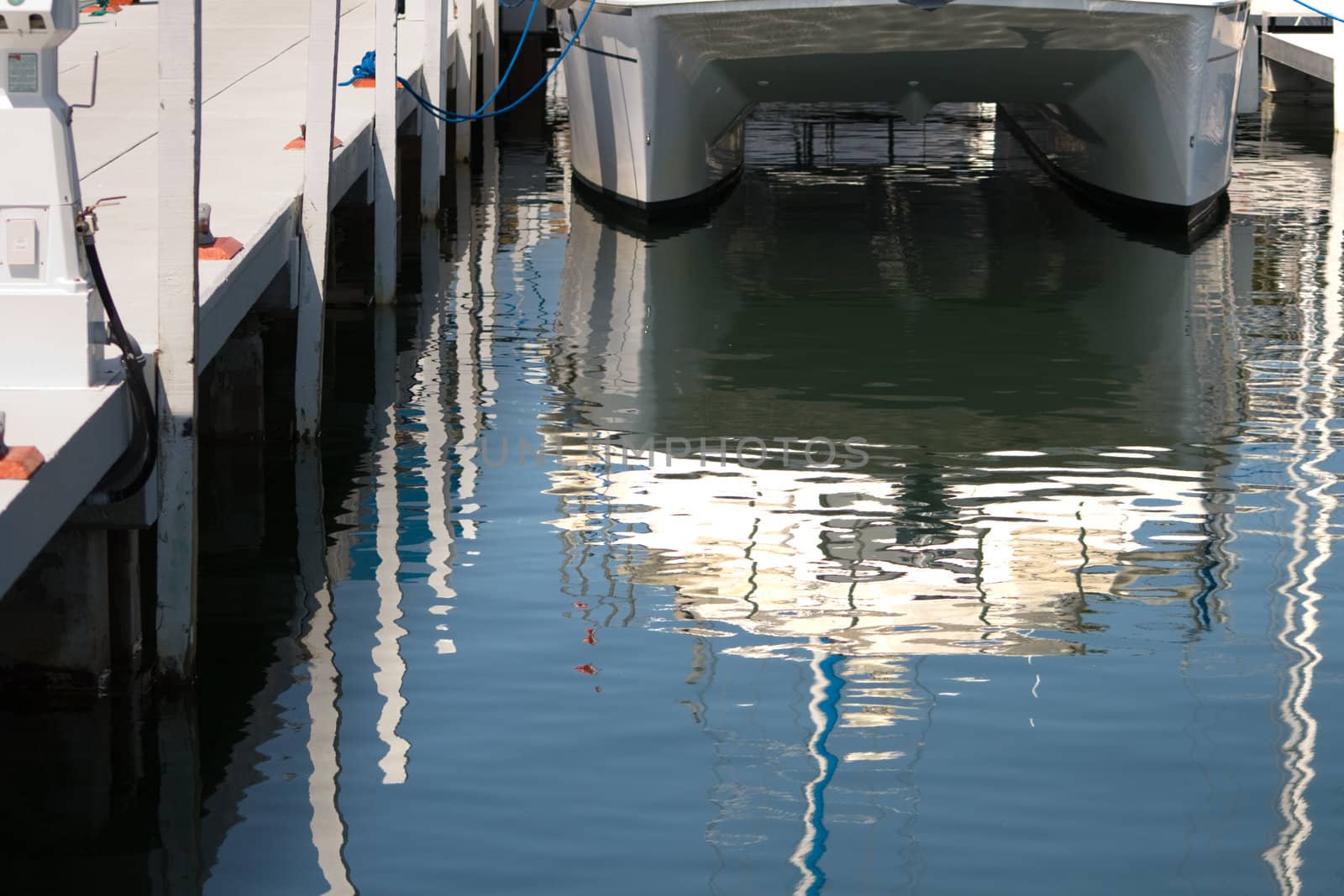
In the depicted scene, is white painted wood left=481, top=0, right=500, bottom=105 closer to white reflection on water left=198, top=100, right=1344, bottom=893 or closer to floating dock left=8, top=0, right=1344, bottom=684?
floating dock left=8, top=0, right=1344, bottom=684

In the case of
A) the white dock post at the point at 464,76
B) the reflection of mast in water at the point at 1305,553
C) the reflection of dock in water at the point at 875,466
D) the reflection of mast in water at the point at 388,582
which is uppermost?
the white dock post at the point at 464,76

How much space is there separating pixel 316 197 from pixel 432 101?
6492 millimetres

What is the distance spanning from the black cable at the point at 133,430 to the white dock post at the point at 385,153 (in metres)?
6.04

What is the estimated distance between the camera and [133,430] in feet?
18.3

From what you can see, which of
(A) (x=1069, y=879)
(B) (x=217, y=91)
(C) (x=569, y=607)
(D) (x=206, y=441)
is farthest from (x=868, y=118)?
(A) (x=1069, y=879)

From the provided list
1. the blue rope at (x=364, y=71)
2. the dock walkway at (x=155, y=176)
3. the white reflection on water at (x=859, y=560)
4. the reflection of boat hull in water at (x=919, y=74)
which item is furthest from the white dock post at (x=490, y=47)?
the white reflection on water at (x=859, y=560)

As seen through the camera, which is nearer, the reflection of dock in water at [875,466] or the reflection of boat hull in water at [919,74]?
the reflection of dock in water at [875,466]

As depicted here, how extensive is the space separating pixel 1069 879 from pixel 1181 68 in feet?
33.5

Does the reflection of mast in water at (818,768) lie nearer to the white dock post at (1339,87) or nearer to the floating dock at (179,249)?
the floating dock at (179,249)

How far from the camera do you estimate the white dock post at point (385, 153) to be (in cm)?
1145

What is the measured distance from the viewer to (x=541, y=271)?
13.8m

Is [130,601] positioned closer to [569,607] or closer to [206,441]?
[569,607]

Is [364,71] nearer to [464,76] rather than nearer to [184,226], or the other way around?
[464,76]

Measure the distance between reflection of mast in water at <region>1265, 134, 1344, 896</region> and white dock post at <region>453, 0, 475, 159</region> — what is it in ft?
27.9
